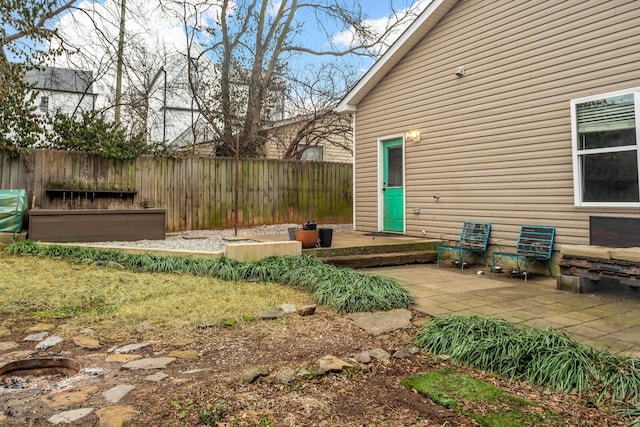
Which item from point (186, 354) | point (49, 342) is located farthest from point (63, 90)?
point (186, 354)

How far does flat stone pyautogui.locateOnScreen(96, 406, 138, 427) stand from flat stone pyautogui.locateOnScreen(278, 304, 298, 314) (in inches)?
71.6

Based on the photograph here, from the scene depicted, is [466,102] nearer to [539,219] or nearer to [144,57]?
[539,219]

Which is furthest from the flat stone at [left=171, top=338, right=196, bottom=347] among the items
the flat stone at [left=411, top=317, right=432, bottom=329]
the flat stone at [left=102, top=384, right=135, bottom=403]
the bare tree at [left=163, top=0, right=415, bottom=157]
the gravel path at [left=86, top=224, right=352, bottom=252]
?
the bare tree at [left=163, top=0, right=415, bottom=157]

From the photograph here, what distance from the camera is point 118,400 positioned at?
203 cm

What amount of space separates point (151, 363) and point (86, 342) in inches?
28.0

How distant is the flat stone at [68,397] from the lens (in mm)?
1996

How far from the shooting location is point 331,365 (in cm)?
245

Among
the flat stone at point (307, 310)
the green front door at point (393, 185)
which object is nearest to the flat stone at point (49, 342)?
the flat stone at point (307, 310)

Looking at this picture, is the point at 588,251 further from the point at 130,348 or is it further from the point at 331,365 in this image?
the point at 130,348

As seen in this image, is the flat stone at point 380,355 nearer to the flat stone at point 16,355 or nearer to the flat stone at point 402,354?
the flat stone at point 402,354

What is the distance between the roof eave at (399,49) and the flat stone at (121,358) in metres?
6.84

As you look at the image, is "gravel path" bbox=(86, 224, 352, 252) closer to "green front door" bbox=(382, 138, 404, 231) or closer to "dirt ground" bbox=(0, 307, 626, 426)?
"green front door" bbox=(382, 138, 404, 231)

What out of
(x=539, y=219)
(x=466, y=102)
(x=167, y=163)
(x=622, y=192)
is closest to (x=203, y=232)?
(x=167, y=163)

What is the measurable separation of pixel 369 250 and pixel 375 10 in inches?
321
